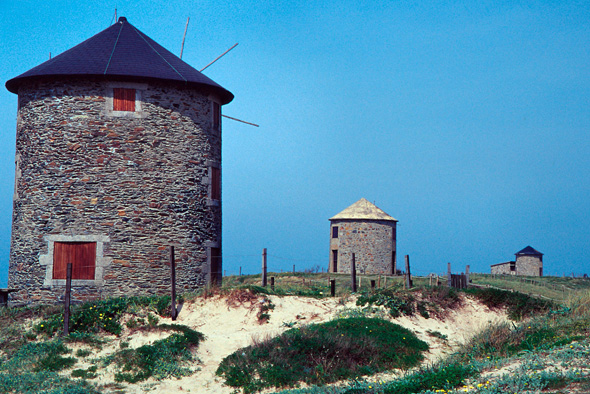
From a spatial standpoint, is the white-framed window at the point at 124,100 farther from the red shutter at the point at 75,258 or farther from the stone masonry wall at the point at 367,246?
the stone masonry wall at the point at 367,246

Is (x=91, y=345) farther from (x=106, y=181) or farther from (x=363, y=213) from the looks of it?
(x=363, y=213)

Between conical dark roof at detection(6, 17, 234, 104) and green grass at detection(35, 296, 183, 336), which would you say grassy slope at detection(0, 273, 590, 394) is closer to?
green grass at detection(35, 296, 183, 336)

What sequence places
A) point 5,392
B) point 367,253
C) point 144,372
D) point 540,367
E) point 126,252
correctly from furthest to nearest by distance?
point 367,253
point 126,252
point 144,372
point 5,392
point 540,367

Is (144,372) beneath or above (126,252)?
beneath

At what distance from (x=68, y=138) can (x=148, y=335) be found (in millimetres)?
8865

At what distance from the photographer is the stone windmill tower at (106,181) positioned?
22344 millimetres

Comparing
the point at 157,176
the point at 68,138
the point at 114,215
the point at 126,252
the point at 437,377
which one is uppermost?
the point at 68,138

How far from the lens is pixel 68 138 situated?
2267 cm

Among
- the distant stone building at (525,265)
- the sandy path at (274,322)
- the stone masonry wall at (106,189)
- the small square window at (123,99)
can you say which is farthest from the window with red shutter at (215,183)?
the distant stone building at (525,265)

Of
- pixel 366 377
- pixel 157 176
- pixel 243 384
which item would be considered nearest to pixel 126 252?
pixel 157 176

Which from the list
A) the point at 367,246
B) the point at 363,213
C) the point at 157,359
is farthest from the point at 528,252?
the point at 157,359

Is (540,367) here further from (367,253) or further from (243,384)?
(367,253)

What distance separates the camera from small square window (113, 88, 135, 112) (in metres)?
22.9

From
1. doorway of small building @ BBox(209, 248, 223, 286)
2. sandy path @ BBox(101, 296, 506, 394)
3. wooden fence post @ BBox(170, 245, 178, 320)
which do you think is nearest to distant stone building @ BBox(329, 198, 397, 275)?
doorway of small building @ BBox(209, 248, 223, 286)
